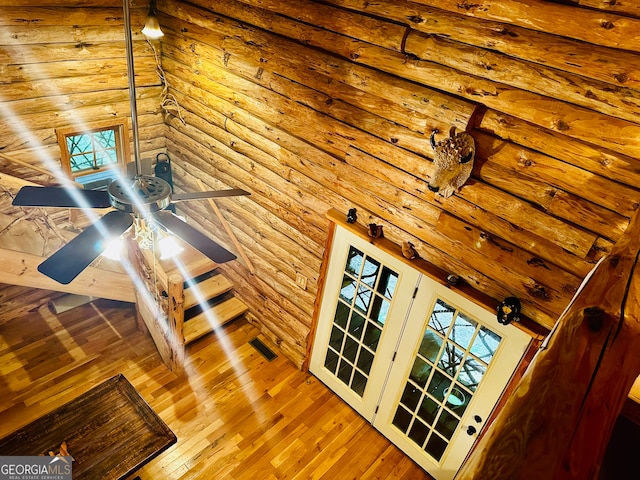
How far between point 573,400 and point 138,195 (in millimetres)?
2174

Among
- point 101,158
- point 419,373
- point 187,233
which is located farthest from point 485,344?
point 101,158

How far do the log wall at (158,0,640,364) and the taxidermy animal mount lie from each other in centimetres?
9

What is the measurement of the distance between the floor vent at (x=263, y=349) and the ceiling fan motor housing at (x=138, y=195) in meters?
3.56

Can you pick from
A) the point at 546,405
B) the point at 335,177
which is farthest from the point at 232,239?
the point at 546,405

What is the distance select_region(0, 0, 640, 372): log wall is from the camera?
2.53 meters

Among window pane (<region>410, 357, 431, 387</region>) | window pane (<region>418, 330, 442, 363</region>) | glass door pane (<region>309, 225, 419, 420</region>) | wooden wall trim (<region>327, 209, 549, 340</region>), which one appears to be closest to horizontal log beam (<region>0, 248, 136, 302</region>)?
glass door pane (<region>309, 225, 419, 420</region>)

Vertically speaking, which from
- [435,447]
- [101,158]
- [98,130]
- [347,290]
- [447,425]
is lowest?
[435,447]

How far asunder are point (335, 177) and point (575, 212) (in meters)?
1.97

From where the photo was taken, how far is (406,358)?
4160 mm

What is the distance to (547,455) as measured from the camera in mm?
517

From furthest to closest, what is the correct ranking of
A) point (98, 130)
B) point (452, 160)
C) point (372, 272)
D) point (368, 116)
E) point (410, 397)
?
1. point (372, 272)
2. point (98, 130)
3. point (410, 397)
4. point (368, 116)
5. point (452, 160)

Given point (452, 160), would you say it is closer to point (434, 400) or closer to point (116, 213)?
point (116, 213)

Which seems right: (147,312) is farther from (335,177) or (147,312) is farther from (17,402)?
(335,177)

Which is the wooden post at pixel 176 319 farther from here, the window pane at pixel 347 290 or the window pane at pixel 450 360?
the window pane at pixel 450 360
